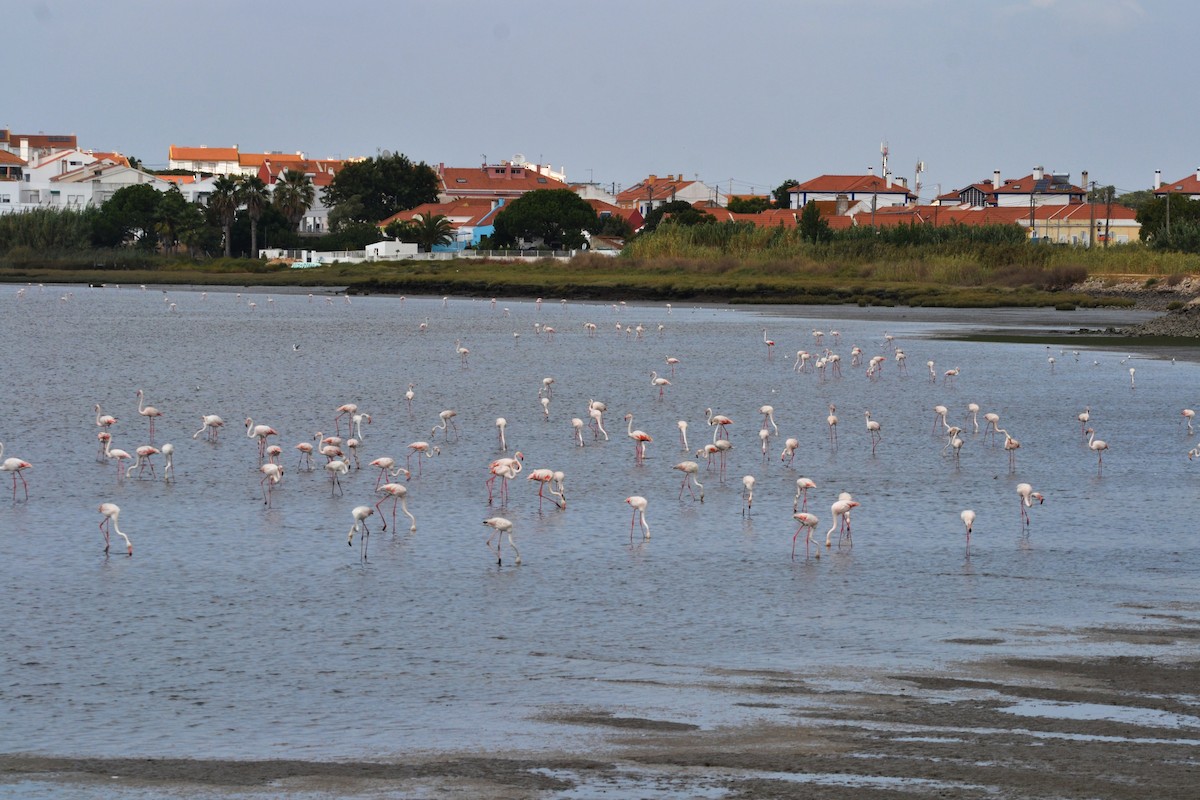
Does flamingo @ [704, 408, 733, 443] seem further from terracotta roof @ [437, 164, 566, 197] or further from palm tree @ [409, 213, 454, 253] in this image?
terracotta roof @ [437, 164, 566, 197]

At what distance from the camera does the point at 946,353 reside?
47.3m

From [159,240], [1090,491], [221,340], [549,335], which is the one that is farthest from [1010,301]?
[159,240]

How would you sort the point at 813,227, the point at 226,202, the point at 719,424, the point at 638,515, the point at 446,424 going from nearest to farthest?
1. the point at 638,515
2. the point at 719,424
3. the point at 446,424
4. the point at 813,227
5. the point at 226,202

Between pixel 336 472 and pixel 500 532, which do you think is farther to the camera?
pixel 336 472

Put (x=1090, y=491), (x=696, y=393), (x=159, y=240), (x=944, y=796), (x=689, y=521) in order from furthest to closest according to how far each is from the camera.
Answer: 1. (x=159, y=240)
2. (x=696, y=393)
3. (x=1090, y=491)
4. (x=689, y=521)
5. (x=944, y=796)

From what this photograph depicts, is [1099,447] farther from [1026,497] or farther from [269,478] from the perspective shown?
[269,478]

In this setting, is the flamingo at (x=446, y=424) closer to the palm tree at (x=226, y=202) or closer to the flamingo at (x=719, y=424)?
the flamingo at (x=719, y=424)

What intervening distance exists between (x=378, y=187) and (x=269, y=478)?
5226 inches

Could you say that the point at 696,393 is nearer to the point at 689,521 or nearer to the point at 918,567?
the point at 689,521

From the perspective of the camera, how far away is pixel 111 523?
1736cm

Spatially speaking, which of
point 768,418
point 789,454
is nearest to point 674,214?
point 768,418

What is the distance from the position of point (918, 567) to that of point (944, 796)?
7274 mm

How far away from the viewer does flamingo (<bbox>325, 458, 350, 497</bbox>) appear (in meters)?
20.0

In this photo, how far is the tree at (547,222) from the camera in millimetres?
122188
